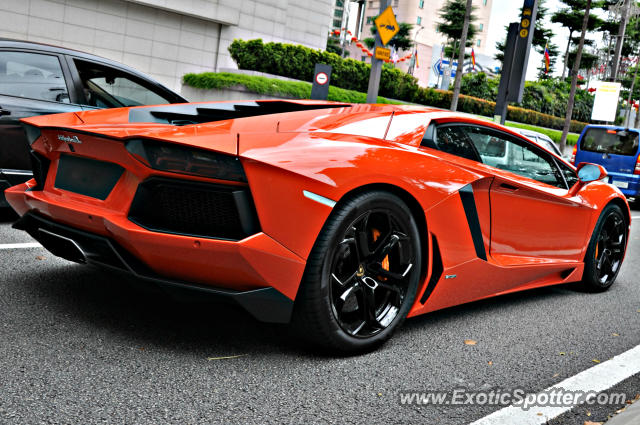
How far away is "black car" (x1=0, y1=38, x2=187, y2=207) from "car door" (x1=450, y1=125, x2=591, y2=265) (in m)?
2.93

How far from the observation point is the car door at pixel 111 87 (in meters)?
5.46

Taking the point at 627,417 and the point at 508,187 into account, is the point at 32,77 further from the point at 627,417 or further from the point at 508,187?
the point at 627,417

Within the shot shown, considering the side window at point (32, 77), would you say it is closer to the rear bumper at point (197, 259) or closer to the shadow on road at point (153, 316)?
the shadow on road at point (153, 316)

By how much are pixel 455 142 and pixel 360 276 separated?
108 cm

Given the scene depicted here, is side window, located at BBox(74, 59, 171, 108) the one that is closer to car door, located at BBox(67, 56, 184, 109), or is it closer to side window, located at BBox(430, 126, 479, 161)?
car door, located at BBox(67, 56, 184, 109)

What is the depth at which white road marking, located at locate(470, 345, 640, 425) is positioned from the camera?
103 inches

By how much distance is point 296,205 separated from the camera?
2707mm

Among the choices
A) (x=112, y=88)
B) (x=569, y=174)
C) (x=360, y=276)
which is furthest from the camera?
(x=112, y=88)

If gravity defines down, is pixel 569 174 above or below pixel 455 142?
below

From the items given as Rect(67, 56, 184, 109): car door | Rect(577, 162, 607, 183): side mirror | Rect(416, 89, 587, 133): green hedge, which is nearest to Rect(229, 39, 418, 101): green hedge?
Rect(416, 89, 587, 133): green hedge

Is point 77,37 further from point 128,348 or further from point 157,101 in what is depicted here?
point 128,348

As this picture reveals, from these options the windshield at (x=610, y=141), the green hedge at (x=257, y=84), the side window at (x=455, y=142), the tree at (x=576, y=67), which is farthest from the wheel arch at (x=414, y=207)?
the tree at (x=576, y=67)

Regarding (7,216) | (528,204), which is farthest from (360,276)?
(7,216)

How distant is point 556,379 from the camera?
3172 mm
